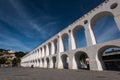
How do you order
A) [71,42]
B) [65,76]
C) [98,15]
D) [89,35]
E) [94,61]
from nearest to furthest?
1. [65,76]
2. [94,61]
3. [98,15]
4. [89,35]
5. [71,42]

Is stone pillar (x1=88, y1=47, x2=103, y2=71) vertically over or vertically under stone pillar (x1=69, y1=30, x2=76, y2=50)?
under

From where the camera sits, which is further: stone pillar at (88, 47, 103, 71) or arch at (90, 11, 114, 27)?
arch at (90, 11, 114, 27)

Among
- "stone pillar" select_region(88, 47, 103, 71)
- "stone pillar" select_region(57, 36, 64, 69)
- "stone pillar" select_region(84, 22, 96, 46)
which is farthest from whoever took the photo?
"stone pillar" select_region(57, 36, 64, 69)

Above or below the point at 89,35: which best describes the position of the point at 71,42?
below

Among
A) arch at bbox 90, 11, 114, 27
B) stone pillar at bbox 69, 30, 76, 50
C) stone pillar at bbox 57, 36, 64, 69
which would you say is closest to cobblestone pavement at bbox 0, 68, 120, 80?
arch at bbox 90, 11, 114, 27

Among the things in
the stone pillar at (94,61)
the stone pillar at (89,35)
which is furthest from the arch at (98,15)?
the stone pillar at (94,61)

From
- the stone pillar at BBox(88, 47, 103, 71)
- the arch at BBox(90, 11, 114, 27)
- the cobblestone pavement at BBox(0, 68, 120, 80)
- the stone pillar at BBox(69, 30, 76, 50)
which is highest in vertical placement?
the arch at BBox(90, 11, 114, 27)

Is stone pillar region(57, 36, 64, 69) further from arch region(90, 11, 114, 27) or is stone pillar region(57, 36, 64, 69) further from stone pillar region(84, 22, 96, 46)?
arch region(90, 11, 114, 27)

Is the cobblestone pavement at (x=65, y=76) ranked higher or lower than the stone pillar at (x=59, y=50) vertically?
lower

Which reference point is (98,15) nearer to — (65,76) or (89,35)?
(89,35)

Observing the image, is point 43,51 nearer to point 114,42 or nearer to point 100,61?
point 100,61

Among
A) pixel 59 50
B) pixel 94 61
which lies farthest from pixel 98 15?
pixel 59 50

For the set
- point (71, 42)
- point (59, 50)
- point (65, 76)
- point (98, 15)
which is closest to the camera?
point (65, 76)

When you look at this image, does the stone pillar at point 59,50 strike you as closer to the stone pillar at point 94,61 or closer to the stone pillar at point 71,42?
the stone pillar at point 71,42
